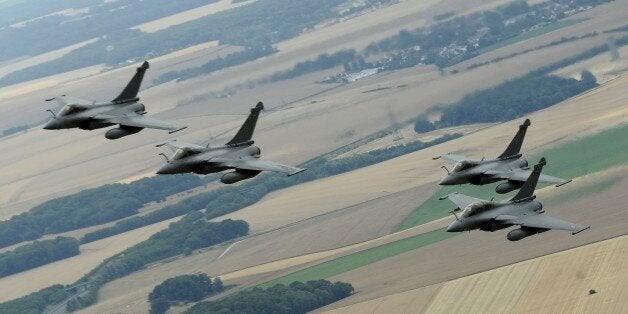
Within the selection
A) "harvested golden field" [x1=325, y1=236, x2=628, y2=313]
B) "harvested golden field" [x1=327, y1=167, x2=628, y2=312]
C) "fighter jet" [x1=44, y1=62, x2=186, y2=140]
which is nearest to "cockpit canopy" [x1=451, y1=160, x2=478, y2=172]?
"fighter jet" [x1=44, y1=62, x2=186, y2=140]

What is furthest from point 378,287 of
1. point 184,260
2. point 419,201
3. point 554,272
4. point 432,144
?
point 432,144

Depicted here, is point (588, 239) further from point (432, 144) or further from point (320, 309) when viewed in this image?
point (432, 144)

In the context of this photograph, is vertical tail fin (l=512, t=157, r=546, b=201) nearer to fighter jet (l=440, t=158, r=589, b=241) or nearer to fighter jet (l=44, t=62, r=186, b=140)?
fighter jet (l=440, t=158, r=589, b=241)

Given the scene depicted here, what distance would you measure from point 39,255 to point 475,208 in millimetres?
120789

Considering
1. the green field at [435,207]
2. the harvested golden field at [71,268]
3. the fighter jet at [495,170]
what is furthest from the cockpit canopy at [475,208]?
the harvested golden field at [71,268]

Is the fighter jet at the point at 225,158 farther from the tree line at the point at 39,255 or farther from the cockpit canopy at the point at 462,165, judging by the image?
the tree line at the point at 39,255

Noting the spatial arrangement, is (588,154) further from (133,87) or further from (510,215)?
(133,87)

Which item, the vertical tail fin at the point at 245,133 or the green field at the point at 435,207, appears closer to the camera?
the vertical tail fin at the point at 245,133

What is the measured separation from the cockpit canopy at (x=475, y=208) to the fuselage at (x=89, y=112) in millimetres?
21445

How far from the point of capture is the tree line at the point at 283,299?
13962 centimetres

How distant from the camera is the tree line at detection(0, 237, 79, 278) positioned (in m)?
192

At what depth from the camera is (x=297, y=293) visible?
142 meters

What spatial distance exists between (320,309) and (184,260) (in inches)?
1632

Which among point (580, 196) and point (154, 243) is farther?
point (154, 243)
